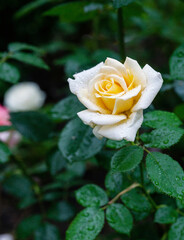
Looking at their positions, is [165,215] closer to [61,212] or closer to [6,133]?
[61,212]

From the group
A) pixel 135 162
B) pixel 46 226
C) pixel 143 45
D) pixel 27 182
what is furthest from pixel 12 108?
pixel 143 45

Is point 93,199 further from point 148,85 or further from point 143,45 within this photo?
point 143,45

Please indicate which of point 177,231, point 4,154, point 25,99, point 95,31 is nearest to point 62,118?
point 4,154

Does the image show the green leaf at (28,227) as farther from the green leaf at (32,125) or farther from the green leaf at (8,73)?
the green leaf at (8,73)

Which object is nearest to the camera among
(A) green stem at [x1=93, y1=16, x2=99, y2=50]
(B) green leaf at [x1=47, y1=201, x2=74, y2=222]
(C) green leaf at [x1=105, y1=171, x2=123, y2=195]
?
(C) green leaf at [x1=105, y1=171, x2=123, y2=195]

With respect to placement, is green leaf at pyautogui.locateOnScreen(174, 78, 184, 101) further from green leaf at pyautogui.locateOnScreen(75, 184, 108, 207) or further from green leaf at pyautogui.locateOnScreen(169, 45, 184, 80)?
green leaf at pyautogui.locateOnScreen(75, 184, 108, 207)

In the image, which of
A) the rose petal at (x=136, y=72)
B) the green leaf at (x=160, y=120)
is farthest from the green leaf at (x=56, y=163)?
the rose petal at (x=136, y=72)

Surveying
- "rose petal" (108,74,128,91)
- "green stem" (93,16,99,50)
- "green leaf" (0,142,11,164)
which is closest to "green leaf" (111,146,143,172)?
"rose petal" (108,74,128,91)
